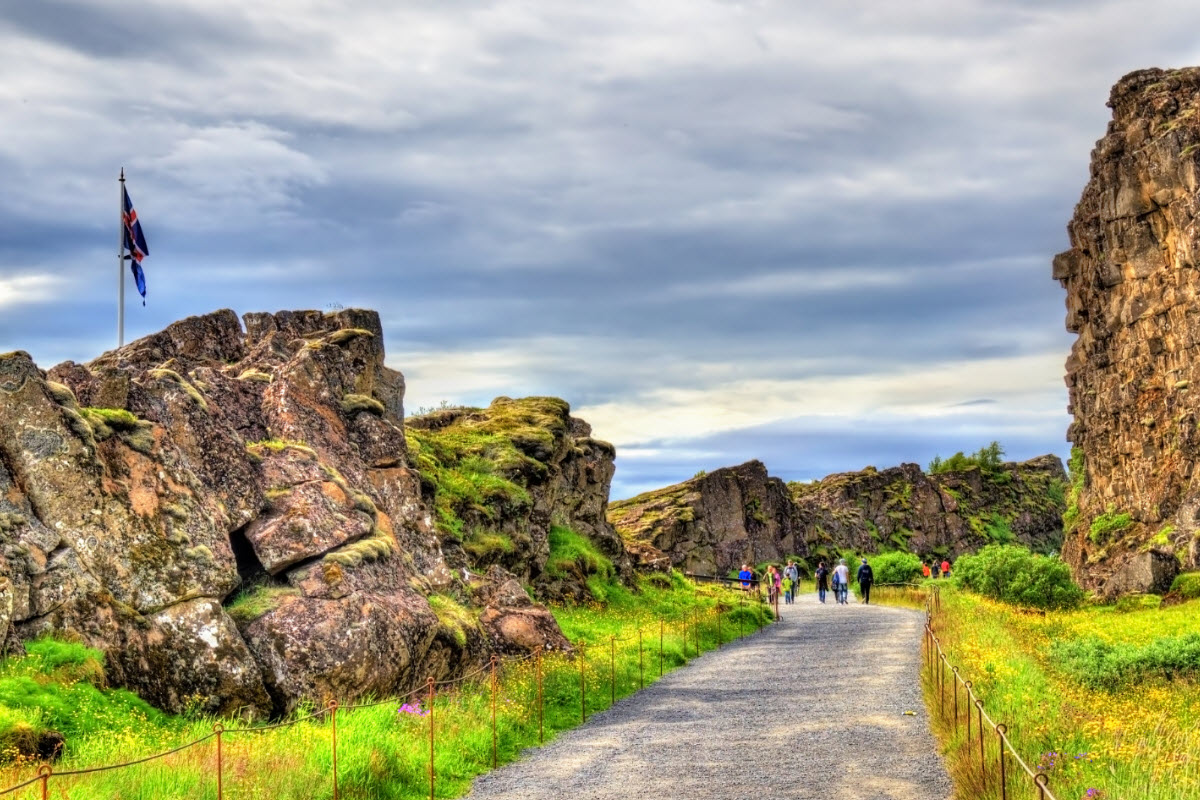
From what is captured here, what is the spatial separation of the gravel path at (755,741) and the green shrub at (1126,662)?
328 centimetres

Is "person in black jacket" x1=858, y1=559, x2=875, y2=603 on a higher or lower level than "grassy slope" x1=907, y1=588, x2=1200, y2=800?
higher

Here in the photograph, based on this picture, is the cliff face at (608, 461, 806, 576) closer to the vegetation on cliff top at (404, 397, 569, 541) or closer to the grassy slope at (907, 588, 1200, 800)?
the vegetation on cliff top at (404, 397, 569, 541)

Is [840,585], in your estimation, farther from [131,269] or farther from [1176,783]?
[1176,783]

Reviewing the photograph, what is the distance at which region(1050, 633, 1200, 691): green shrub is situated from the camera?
79.0ft

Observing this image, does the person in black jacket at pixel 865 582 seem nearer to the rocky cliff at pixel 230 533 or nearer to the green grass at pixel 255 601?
the rocky cliff at pixel 230 533

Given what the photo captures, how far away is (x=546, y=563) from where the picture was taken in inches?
1710

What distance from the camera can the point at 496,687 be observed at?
21484 mm

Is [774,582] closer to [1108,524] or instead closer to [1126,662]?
[1108,524]

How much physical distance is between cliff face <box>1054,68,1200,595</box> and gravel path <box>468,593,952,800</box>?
1296 inches

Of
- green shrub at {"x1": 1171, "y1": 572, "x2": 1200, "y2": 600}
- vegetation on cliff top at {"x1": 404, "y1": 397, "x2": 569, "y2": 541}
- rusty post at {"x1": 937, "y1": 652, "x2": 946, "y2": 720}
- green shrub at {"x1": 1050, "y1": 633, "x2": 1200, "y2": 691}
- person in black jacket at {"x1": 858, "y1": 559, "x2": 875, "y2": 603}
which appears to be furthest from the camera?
person in black jacket at {"x1": 858, "y1": 559, "x2": 875, "y2": 603}

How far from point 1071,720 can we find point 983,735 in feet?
6.99

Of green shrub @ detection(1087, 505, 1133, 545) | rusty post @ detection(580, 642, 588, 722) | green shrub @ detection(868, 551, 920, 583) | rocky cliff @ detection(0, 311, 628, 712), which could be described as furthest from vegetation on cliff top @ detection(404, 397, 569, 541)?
green shrub @ detection(868, 551, 920, 583)

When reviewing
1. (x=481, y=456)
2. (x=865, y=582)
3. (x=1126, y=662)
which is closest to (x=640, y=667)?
(x=1126, y=662)

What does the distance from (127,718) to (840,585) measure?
146 feet
